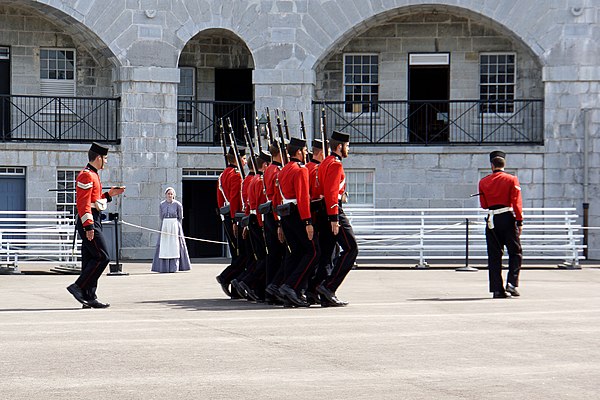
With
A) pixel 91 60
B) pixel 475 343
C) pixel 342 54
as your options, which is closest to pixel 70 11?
pixel 91 60

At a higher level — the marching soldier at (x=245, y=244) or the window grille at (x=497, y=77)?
the window grille at (x=497, y=77)

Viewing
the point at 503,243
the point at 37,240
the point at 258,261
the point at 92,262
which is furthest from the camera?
the point at 37,240

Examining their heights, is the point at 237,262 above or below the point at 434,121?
below

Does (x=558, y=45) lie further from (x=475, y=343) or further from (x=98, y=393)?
(x=98, y=393)

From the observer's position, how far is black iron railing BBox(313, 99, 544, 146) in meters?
31.9

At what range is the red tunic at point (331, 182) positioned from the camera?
51.2ft

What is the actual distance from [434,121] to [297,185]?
17443 mm

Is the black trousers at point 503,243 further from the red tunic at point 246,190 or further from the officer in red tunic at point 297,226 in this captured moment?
the red tunic at point 246,190

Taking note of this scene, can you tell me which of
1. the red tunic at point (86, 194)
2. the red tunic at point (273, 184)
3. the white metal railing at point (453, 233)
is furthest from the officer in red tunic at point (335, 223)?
the white metal railing at point (453, 233)

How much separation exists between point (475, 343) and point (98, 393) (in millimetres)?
4022

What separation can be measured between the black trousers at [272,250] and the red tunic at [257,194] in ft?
1.38

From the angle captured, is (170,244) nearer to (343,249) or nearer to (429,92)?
(429,92)

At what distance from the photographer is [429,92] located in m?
32.7

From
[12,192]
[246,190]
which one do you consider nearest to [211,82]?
[12,192]
